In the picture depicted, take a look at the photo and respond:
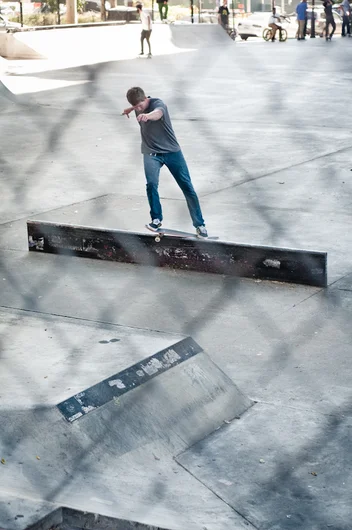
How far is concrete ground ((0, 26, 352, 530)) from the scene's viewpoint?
2570 millimetres

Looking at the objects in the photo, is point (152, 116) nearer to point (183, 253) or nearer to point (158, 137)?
point (158, 137)

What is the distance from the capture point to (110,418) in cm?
283

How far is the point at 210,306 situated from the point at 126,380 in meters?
1.36

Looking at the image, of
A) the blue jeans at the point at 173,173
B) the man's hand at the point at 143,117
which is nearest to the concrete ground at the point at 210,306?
the blue jeans at the point at 173,173

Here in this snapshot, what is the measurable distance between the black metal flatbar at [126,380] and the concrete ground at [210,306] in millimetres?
105

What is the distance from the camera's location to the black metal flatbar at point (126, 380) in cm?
278

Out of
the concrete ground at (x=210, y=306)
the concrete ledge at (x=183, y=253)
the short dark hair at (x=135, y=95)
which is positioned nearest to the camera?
the concrete ground at (x=210, y=306)

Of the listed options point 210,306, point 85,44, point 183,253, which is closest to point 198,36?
point 85,44

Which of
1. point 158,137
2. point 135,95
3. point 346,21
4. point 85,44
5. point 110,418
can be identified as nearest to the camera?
point 110,418

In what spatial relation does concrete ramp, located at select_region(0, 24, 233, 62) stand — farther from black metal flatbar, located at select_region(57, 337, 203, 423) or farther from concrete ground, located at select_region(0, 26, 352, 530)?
black metal flatbar, located at select_region(57, 337, 203, 423)

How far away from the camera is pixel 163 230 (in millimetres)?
5086

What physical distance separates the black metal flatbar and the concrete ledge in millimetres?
1343

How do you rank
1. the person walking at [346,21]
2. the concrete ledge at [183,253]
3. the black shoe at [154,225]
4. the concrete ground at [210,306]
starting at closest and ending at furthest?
the concrete ground at [210,306] < the concrete ledge at [183,253] < the black shoe at [154,225] < the person walking at [346,21]

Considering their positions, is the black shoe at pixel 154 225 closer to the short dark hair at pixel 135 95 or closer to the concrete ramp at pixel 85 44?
the short dark hair at pixel 135 95
